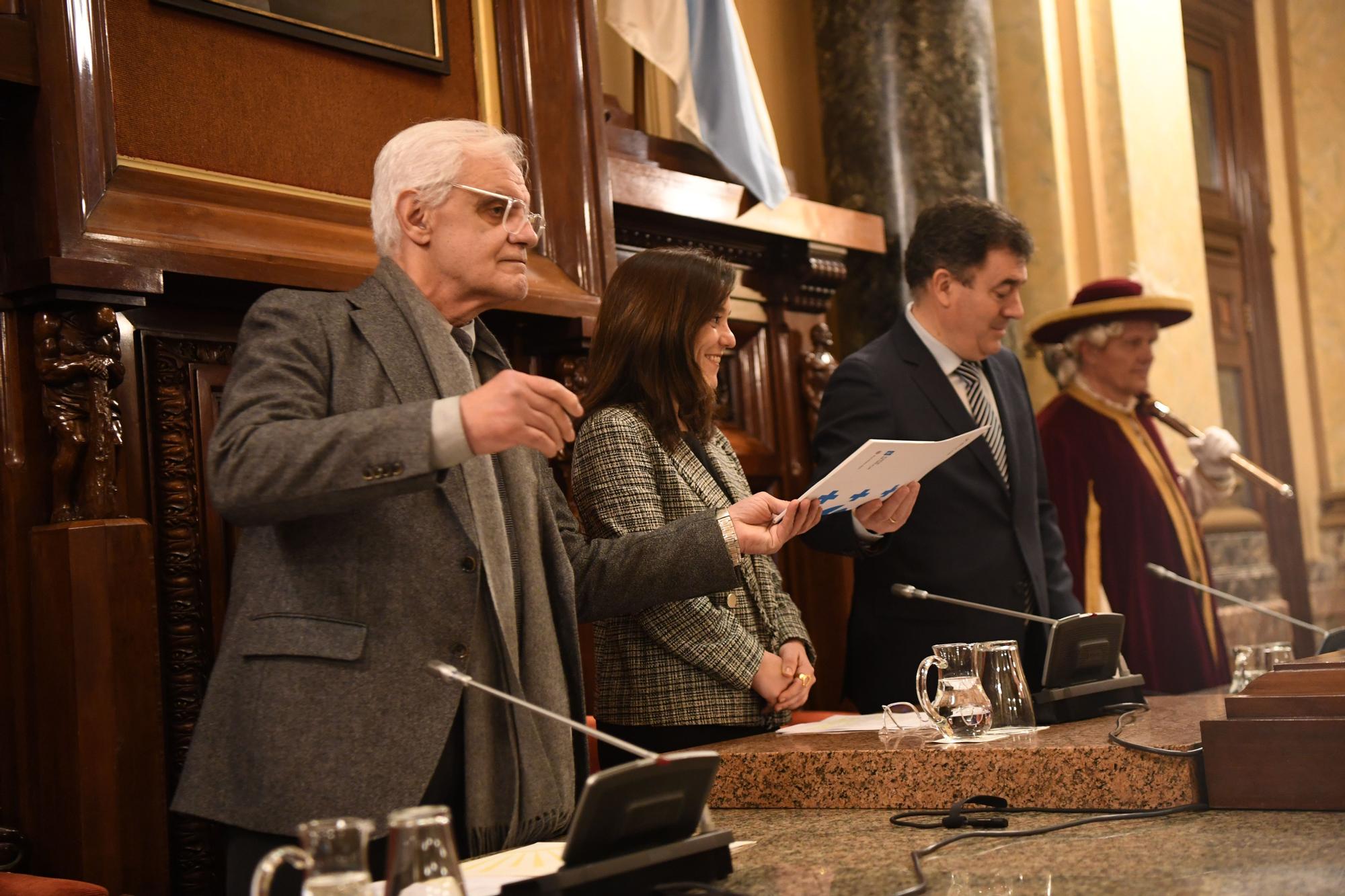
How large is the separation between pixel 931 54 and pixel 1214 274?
3261 mm

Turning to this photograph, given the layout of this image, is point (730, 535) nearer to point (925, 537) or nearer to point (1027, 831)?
point (1027, 831)

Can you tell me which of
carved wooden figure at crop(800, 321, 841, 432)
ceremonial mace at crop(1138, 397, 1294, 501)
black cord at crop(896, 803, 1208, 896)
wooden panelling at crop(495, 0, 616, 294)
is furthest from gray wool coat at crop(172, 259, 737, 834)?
ceremonial mace at crop(1138, 397, 1294, 501)

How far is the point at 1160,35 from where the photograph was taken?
618 centimetres

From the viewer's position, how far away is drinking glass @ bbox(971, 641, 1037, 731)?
2012 millimetres

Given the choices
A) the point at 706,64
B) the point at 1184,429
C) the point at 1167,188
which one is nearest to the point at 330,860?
the point at 706,64

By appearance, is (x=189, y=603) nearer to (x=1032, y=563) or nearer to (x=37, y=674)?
(x=37, y=674)

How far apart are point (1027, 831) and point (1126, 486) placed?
9.58ft

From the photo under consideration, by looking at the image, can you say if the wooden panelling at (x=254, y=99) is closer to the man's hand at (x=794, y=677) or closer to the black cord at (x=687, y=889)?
the man's hand at (x=794, y=677)

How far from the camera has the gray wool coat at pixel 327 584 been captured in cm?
170

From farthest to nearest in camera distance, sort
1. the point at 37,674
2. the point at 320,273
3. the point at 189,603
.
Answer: the point at 320,273 → the point at 189,603 → the point at 37,674

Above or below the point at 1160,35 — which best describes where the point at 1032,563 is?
below

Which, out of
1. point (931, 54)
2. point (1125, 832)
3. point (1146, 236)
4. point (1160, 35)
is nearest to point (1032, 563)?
point (1125, 832)

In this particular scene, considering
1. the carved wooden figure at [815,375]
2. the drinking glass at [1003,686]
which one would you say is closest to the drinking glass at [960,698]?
the drinking glass at [1003,686]

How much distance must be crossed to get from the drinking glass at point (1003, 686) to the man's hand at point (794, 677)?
505 mm
